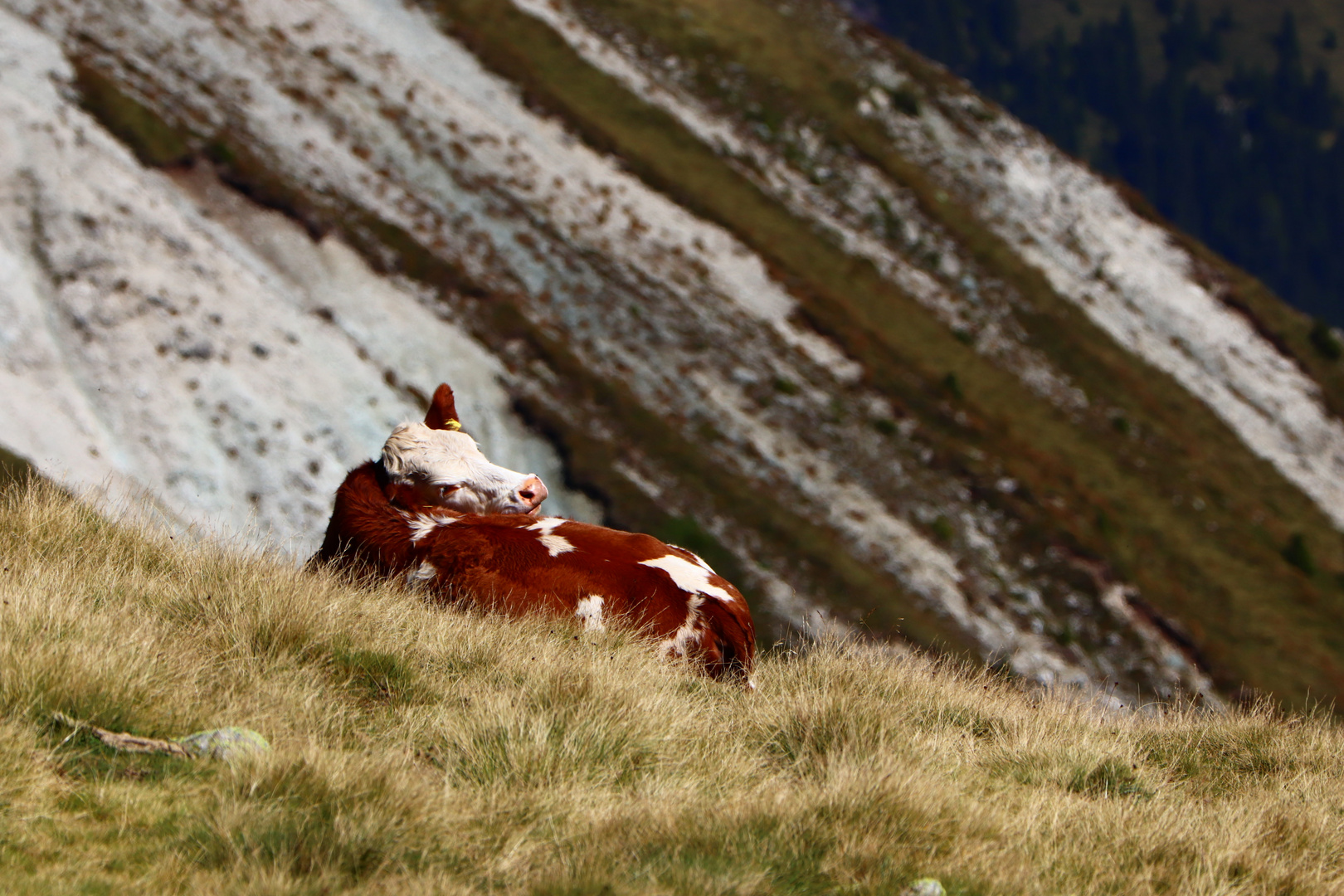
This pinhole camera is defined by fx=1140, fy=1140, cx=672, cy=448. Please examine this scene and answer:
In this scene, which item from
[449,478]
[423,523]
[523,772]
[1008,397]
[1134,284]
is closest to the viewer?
[523,772]

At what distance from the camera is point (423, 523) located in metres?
8.09

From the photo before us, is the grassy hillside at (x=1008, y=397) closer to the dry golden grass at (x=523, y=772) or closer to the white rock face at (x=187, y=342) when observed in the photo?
the white rock face at (x=187, y=342)

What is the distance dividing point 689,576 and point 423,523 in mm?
1948

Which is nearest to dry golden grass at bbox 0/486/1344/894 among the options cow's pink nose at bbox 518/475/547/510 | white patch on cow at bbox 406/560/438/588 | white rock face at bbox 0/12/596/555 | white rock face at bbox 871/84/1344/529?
white patch on cow at bbox 406/560/438/588

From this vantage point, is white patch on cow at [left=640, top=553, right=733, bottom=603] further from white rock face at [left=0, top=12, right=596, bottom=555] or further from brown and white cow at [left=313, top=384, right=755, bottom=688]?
white rock face at [left=0, top=12, right=596, bottom=555]

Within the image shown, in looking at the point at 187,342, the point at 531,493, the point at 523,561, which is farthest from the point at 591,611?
the point at 187,342

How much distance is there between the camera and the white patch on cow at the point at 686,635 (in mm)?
7320

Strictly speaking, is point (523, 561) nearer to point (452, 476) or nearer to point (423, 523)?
point (423, 523)

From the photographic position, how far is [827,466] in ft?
117

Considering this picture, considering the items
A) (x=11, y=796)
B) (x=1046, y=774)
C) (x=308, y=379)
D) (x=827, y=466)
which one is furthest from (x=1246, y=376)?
(x=11, y=796)


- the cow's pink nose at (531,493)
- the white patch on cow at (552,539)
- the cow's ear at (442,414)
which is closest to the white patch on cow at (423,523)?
the white patch on cow at (552,539)

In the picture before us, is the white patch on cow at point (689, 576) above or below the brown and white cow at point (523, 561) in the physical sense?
above

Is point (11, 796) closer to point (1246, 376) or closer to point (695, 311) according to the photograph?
point (695, 311)

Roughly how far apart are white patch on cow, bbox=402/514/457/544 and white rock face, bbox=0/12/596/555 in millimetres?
12664
